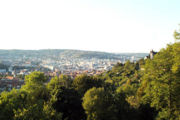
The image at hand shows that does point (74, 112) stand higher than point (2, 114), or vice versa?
point (2, 114)

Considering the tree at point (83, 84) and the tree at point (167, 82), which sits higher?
the tree at point (167, 82)

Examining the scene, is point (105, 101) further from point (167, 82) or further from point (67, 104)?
point (167, 82)

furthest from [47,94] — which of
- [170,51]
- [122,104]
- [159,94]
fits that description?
[170,51]

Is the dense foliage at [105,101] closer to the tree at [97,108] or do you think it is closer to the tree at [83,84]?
the tree at [97,108]

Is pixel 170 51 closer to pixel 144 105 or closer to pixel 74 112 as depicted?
pixel 144 105

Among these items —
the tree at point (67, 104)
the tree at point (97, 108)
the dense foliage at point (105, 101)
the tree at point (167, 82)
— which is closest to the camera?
the dense foliage at point (105, 101)

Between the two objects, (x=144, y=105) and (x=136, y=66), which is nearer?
(x=144, y=105)

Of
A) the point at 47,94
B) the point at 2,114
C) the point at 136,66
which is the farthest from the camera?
the point at 136,66

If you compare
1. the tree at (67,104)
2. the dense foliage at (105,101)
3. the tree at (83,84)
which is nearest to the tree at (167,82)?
the dense foliage at (105,101)

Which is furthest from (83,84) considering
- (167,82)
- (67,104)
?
(167,82)

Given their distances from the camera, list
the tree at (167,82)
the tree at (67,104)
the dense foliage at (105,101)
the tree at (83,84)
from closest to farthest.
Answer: the dense foliage at (105,101) → the tree at (167,82) → the tree at (67,104) → the tree at (83,84)

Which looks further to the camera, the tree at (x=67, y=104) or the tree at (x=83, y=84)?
the tree at (x=83, y=84)
